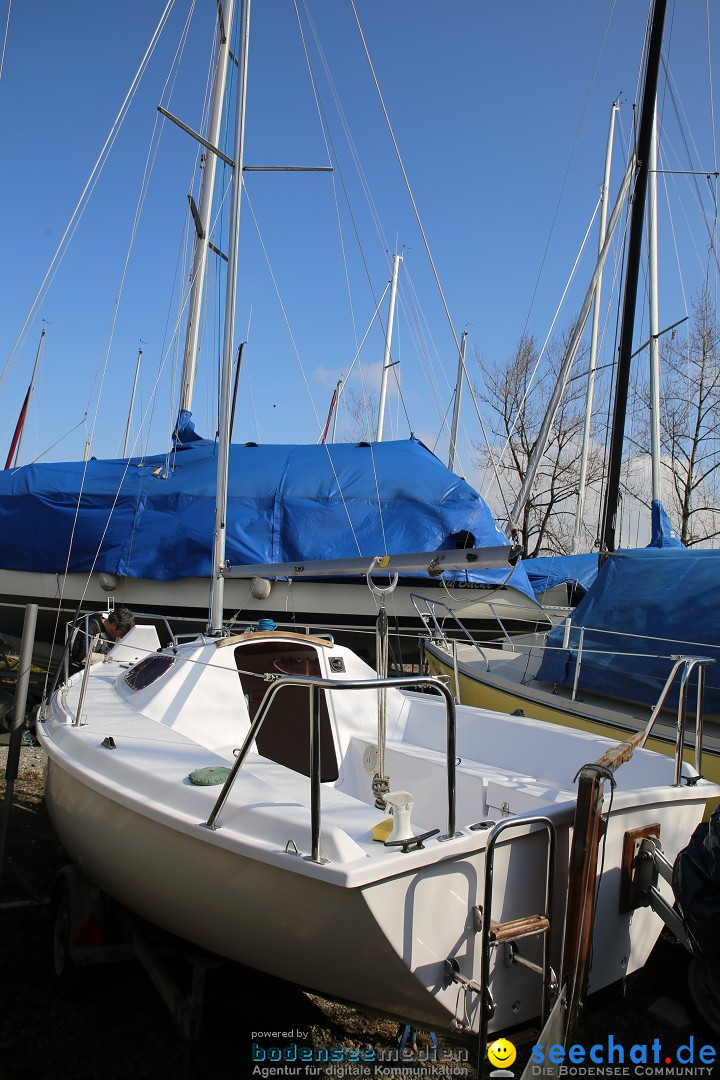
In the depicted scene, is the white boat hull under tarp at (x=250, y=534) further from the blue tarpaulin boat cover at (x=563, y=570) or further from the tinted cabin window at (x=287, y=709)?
the blue tarpaulin boat cover at (x=563, y=570)

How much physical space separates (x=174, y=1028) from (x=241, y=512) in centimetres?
823

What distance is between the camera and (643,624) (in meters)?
6.52

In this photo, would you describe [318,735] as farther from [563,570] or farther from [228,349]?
[563,570]

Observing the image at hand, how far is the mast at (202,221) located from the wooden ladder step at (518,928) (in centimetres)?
890

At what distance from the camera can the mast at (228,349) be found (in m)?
6.39

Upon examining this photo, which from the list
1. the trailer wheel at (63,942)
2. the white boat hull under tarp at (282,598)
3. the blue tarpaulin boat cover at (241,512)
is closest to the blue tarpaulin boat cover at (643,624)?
the blue tarpaulin boat cover at (241,512)

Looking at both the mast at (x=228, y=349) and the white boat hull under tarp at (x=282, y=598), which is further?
the white boat hull under tarp at (x=282, y=598)

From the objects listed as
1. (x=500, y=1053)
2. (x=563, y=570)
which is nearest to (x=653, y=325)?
(x=563, y=570)

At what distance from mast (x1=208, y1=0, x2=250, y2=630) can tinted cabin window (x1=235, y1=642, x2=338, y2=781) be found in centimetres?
116

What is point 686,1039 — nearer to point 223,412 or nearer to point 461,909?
point 461,909

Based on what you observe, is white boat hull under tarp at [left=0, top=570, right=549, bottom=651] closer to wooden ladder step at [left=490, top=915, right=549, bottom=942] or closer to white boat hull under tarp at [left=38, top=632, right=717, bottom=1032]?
white boat hull under tarp at [left=38, top=632, right=717, bottom=1032]

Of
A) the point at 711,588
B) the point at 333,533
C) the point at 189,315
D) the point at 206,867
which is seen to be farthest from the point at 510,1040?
the point at 189,315

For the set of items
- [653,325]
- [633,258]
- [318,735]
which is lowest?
[318,735]

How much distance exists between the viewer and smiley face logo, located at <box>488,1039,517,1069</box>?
2.43m
